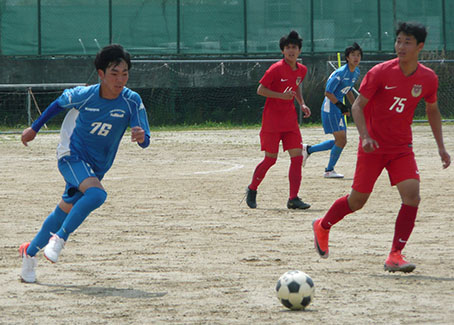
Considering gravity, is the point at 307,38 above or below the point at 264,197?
above

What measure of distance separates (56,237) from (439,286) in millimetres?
2631

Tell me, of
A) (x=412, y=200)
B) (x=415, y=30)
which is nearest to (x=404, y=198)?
(x=412, y=200)

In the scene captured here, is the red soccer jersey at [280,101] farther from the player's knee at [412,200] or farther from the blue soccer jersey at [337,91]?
the player's knee at [412,200]

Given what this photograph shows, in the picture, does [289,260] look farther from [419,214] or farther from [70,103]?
[419,214]

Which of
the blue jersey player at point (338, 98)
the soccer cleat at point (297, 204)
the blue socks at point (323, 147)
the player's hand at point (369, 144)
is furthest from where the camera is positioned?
the blue socks at point (323, 147)

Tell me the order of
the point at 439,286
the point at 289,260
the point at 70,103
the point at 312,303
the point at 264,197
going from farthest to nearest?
the point at 264,197, the point at 289,260, the point at 70,103, the point at 439,286, the point at 312,303

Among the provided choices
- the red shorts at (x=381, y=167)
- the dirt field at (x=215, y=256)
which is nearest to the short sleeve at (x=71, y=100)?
the dirt field at (x=215, y=256)

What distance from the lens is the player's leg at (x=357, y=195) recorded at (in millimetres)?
6125

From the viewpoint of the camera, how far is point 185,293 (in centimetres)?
536

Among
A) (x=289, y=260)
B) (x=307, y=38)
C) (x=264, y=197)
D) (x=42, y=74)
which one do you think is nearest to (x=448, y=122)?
(x=307, y=38)

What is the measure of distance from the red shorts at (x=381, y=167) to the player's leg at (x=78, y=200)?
6.26ft

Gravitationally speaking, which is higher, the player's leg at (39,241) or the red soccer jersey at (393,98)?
the red soccer jersey at (393,98)

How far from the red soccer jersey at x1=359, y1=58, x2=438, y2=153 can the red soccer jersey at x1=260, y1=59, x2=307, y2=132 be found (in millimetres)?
3542

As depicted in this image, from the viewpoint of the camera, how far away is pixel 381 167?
6137mm
